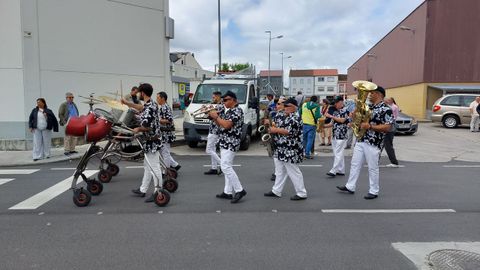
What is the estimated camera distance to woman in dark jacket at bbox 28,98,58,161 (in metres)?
10.5

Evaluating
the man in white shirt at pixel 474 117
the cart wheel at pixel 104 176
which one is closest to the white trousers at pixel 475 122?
the man in white shirt at pixel 474 117

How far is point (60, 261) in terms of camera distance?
13.9 feet

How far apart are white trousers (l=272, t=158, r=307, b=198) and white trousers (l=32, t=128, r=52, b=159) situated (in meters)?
7.01

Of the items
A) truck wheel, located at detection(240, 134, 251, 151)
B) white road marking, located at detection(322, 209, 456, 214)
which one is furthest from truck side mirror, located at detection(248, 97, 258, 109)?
white road marking, located at detection(322, 209, 456, 214)

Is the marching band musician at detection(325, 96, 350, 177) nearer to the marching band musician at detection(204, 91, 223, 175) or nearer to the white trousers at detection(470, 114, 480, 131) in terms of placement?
the marching band musician at detection(204, 91, 223, 175)

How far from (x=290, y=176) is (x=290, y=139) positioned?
0.62 metres

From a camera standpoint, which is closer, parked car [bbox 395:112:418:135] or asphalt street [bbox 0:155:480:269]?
asphalt street [bbox 0:155:480:269]

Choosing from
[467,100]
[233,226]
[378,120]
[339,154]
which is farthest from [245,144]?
[467,100]

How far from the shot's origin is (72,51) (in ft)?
44.2

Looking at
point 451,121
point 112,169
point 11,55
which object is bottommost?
point 112,169

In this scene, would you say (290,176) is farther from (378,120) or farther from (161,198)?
(161,198)

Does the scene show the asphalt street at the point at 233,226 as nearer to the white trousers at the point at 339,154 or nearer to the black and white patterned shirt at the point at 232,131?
the white trousers at the point at 339,154

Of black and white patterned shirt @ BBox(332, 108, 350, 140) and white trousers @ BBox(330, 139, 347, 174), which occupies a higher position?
black and white patterned shirt @ BBox(332, 108, 350, 140)

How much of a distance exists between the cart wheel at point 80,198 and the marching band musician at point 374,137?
4.34m
